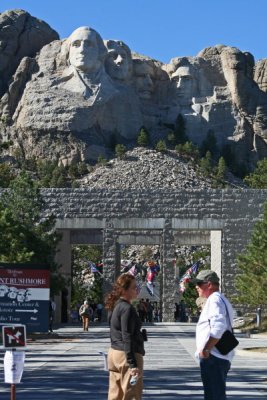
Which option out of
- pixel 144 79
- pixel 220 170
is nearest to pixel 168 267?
pixel 220 170

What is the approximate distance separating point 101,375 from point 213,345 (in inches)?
332

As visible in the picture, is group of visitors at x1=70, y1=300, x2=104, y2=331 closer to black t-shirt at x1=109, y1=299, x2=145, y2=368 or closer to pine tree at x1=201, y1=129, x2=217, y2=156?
black t-shirt at x1=109, y1=299, x2=145, y2=368

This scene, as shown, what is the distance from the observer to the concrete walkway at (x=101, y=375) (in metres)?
14.7

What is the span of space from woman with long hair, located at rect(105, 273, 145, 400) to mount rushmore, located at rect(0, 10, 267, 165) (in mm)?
98254

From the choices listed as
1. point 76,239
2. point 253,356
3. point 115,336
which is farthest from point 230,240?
point 115,336

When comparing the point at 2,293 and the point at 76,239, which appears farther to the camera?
the point at 76,239

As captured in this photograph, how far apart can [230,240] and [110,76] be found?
7032cm

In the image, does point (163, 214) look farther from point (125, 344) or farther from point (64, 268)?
point (125, 344)

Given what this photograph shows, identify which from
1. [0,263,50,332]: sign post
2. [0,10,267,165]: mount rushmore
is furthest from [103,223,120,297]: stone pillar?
[0,10,267,165]: mount rushmore

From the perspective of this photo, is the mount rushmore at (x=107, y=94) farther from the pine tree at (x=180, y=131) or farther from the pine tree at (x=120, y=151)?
the pine tree at (x=120, y=151)

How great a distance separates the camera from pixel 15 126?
4547 inches

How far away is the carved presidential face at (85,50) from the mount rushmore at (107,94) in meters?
0.10

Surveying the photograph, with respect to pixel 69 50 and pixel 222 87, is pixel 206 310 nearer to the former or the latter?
pixel 69 50

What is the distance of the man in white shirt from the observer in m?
9.80
